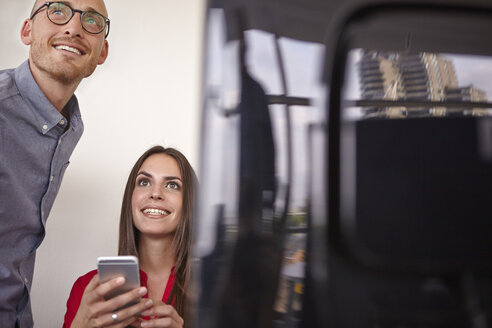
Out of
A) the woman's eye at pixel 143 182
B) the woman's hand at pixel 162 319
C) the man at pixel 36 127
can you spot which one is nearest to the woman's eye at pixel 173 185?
the woman's eye at pixel 143 182

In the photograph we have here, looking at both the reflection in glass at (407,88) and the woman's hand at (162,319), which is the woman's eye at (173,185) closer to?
the woman's hand at (162,319)

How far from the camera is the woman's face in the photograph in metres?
2.08

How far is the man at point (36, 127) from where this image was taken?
4.96 ft

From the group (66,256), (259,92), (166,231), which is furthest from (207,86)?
(66,256)

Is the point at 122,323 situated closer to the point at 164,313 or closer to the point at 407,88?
the point at 164,313

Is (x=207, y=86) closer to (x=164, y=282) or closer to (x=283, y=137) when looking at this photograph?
(x=283, y=137)

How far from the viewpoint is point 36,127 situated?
62.7 inches

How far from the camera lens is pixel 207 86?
52 cm

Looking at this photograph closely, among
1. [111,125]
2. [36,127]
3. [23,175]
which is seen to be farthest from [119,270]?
[111,125]

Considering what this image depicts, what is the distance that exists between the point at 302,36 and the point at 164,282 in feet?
5.87

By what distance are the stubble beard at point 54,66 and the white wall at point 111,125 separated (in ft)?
2.45

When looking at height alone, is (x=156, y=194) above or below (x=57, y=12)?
below

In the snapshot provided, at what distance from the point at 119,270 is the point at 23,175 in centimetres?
45

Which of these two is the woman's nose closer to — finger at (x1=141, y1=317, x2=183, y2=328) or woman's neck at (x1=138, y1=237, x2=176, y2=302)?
woman's neck at (x1=138, y1=237, x2=176, y2=302)
